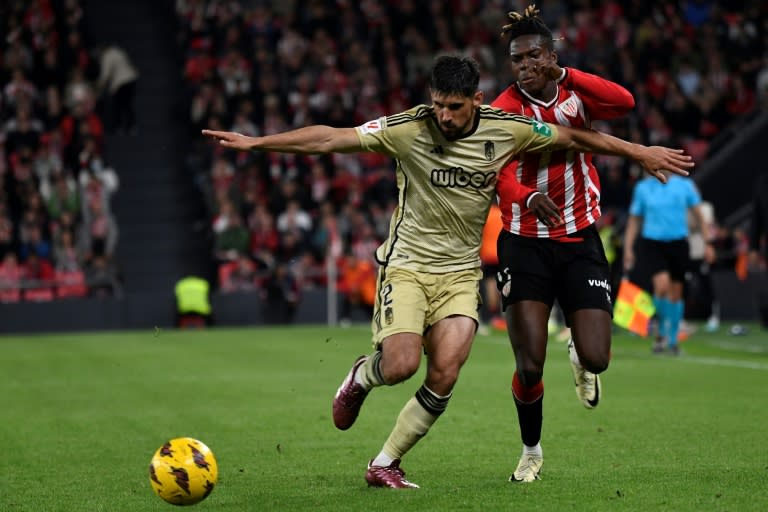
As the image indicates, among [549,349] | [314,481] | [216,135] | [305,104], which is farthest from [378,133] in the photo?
[305,104]

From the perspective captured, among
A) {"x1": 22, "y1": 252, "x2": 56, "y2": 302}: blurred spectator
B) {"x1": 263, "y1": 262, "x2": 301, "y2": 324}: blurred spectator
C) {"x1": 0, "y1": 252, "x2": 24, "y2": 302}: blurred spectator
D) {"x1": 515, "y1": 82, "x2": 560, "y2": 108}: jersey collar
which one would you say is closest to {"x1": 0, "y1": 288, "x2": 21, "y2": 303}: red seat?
{"x1": 0, "y1": 252, "x2": 24, "y2": 302}: blurred spectator

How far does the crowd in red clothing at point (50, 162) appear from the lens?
23.4 meters

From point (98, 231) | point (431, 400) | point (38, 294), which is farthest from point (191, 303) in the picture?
point (431, 400)

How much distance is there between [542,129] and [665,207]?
27.2ft

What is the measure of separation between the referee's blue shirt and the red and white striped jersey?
303 inches

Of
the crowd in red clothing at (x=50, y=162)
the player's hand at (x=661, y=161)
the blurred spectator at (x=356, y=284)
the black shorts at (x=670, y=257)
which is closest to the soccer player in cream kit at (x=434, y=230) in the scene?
the player's hand at (x=661, y=161)

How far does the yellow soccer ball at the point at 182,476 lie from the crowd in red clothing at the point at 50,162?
1664cm

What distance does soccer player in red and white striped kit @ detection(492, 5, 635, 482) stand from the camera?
306 inches

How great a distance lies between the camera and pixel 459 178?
7531mm

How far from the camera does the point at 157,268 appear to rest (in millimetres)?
25953

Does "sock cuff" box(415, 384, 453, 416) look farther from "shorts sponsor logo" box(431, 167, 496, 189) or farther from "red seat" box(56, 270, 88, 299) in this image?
"red seat" box(56, 270, 88, 299)

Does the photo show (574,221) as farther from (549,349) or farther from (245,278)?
(245,278)

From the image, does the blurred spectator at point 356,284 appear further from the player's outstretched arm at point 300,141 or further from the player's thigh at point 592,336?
the player's outstretched arm at point 300,141

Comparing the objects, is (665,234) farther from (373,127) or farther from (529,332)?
(373,127)
